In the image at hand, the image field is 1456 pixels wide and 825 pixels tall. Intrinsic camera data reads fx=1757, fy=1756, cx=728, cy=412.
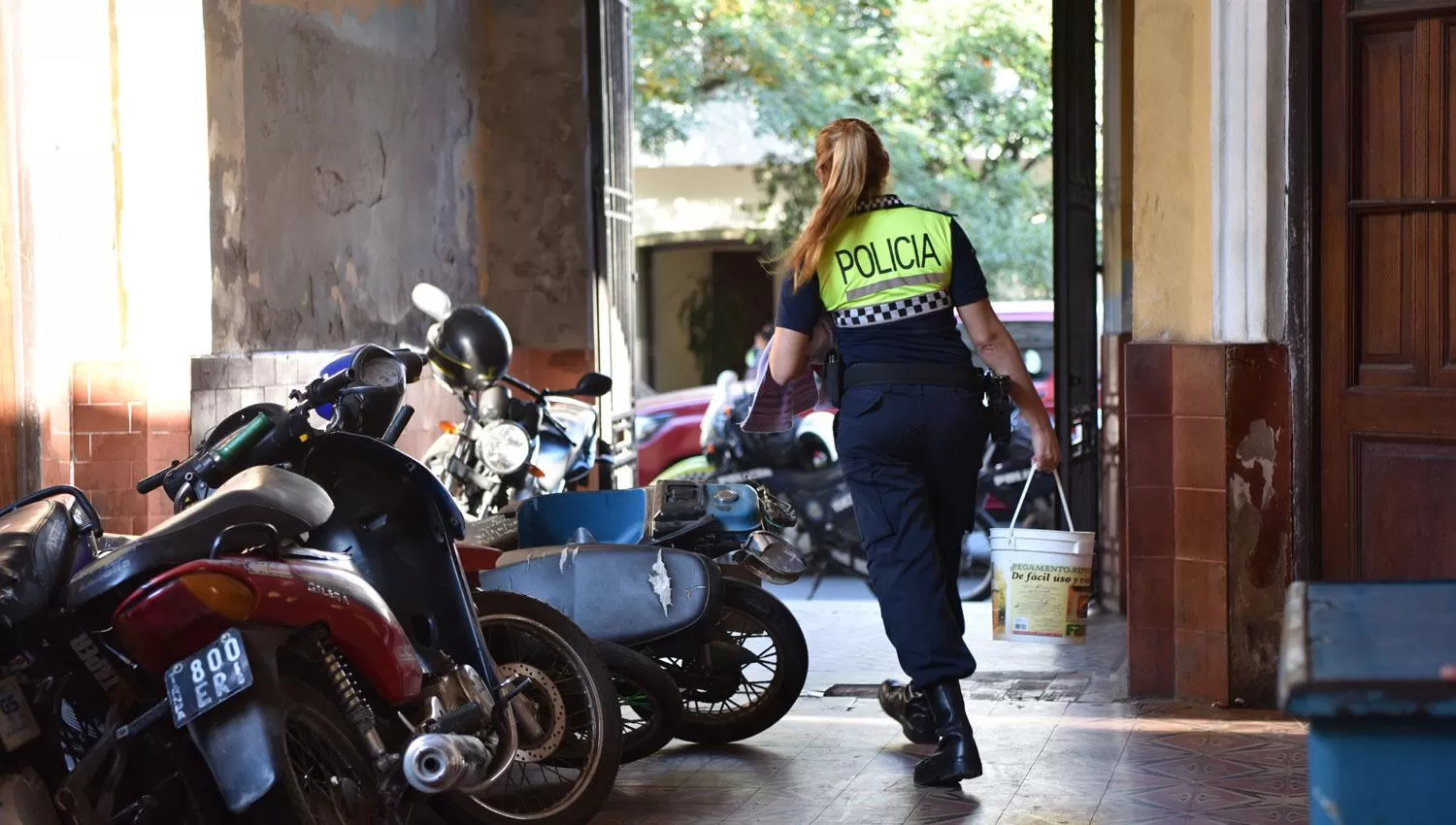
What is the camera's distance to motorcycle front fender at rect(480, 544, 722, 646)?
502 centimetres

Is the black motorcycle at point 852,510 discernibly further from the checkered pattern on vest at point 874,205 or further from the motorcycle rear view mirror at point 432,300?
the checkered pattern on vest at point 874,205

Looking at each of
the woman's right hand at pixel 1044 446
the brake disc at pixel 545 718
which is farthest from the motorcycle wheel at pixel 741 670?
the woman's right hand at pixel 1044 446

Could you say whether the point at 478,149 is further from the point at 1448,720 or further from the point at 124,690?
the point at 1448,720

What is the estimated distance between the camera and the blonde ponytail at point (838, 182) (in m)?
4.89

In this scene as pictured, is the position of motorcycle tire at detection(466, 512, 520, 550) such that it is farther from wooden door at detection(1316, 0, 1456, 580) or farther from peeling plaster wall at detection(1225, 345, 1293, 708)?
wooden door at detection(1316, 0, 1456, 580)

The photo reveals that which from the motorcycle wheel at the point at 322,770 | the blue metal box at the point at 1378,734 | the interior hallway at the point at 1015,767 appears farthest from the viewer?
the interior hallway at the point at 1015,767

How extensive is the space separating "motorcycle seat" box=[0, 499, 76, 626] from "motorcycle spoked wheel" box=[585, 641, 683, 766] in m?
1.81

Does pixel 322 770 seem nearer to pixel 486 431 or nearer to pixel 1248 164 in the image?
pixel 486 431

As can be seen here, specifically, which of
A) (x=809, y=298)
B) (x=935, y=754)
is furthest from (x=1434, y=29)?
(x=935, y=754)

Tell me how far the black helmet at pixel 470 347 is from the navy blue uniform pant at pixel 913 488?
7.40ft

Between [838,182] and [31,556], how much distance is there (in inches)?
98.7

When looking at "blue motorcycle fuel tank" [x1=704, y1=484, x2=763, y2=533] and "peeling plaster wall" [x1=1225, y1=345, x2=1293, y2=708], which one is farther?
"peeling plaster wall" [x1=1225, y1=345, x2=1293, y2=708]

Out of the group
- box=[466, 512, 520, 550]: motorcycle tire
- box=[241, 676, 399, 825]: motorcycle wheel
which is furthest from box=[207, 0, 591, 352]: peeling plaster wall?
box=[241, 676, 399, 825]: motorcycle wheel

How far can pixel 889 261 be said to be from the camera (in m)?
4.88
